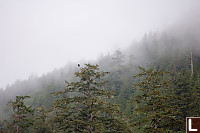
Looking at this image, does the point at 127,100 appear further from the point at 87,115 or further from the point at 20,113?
the point at 87,115

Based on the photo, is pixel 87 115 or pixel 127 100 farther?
pixel 127 100

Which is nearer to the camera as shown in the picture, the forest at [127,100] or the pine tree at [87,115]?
the forest at [127,100]

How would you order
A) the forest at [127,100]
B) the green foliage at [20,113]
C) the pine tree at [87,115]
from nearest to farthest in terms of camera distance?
the forest at [127,100]
the pine tree at [87,115]
the green foliage at [20,113]

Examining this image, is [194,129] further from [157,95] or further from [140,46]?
[140,46]

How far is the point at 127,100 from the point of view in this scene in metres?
40.9

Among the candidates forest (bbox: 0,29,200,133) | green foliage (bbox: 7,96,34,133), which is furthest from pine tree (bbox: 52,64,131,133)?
green foliage (bbox: 7,96,34,133)

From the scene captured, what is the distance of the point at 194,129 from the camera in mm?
4992

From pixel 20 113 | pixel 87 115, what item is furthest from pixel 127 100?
pixel 87 115

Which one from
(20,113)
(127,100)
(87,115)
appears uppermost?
(127,100)

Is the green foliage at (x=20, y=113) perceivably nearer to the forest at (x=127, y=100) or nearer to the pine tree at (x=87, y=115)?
the forest at (x=127, y=100)

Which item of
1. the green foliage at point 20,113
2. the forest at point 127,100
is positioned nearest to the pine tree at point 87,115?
the forest at point 127,100

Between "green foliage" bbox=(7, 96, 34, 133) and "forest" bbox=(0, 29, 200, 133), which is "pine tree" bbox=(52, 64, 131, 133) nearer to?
"forest" bbox=(0, 29, 200, 133)

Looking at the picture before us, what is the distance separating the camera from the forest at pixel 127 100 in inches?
426

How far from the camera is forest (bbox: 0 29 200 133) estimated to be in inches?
426
